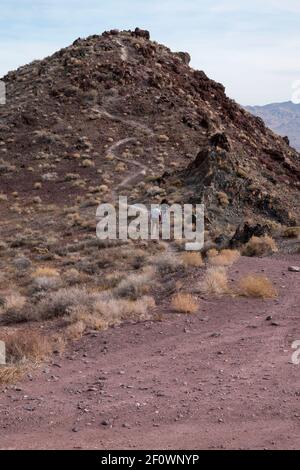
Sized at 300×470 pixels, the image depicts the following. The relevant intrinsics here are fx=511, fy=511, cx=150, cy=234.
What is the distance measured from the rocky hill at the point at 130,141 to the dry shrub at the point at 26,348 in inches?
648

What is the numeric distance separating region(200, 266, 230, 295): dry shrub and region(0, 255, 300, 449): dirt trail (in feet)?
4.47

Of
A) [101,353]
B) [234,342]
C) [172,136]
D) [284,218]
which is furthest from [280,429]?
[172,136]

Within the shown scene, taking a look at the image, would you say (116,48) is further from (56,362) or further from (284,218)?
(56,362)

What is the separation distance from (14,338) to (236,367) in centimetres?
414

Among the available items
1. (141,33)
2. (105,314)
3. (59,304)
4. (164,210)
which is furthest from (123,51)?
(105,314)

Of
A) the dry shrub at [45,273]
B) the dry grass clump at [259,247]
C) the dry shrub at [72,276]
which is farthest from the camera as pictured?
the dry grass clump at [259,247]

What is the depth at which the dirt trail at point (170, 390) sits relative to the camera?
6438mm

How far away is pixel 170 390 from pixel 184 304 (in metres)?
3.97

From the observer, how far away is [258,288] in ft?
40.9

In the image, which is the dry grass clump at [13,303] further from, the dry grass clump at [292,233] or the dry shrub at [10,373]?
the dry grass clump at [292,233]

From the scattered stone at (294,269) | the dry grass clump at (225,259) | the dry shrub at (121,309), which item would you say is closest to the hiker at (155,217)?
the dry grass clump at (225,259)

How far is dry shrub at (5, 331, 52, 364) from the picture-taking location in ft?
30.3
